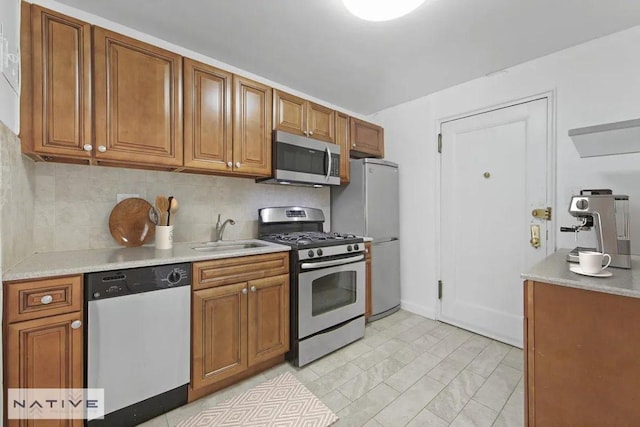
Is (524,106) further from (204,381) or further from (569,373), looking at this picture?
(204,381)

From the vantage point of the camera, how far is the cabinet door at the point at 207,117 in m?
1.85

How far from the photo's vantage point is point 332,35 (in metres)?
1.93

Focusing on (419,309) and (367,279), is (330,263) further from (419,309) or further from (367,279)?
(419,309)

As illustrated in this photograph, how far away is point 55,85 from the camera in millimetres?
1430

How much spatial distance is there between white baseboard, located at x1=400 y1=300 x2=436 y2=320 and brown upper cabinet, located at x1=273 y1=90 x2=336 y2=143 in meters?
2.03

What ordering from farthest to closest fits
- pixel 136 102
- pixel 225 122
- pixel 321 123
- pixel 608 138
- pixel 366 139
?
pixel 366 139 → pixel 321 123 → pixel 225 122 → pixel 136 102 → pixel 608 138

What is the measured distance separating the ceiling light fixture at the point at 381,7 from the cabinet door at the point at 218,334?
1.75 m

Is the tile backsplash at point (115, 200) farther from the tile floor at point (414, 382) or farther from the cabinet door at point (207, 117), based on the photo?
the tile floor at point (414, 382)

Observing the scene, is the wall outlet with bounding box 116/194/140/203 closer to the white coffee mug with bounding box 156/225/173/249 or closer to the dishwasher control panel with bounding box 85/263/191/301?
the white coffee mug with bounding box 156/225/173/249

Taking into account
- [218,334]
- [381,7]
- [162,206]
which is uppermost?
[381,7]

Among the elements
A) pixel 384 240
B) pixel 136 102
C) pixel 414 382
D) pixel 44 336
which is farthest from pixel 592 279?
pixel 136 102

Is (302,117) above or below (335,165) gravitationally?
above

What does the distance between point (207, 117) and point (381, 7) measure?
51.4 inches

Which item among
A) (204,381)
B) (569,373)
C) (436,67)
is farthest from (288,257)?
(436,67)
